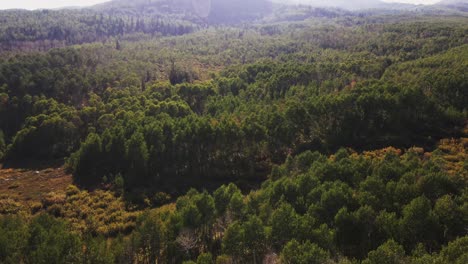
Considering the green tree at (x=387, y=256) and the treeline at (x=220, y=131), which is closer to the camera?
the green tree at (x=387, y=256)

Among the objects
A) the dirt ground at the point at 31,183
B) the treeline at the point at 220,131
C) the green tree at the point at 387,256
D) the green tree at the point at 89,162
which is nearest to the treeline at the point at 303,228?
the green tree at the point at 387,256

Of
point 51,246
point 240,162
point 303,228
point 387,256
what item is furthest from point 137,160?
point 387,256

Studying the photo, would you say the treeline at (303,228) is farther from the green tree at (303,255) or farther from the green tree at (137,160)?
the green tree at (137,160)

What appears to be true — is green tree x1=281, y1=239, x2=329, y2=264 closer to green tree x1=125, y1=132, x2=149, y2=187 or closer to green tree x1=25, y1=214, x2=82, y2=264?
green tree x1=25, y1=214, x2=82, y2=264

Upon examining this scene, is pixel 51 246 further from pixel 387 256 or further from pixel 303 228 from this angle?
pixel 387 256

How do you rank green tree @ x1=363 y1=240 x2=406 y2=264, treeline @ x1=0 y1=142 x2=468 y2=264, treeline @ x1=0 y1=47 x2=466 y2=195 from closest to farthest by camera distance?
green tree @ x1=363 y1=240 x2=406 y2=264
treeline @ x1=0 y1=142 x2=468 y2=264
treeline @ x1=0 y1=47 x2=466 y2=195

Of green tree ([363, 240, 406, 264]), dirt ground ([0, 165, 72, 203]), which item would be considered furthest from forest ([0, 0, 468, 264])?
dirt ground ([0, 165, 72, 203])

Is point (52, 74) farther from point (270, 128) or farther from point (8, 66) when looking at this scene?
point (270, 128)
